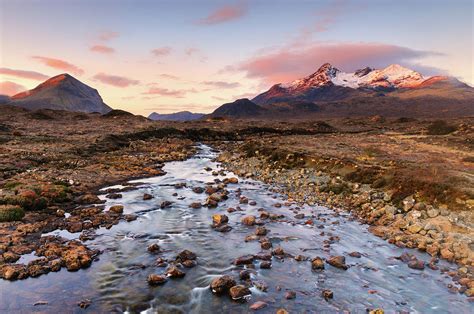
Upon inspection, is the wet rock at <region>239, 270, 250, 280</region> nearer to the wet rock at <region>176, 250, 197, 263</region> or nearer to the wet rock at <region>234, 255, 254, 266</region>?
the wet rock at <region>234, 255, 254, 266</region>

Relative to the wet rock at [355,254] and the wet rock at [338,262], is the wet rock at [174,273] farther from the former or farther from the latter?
the wet rock at [355,254]

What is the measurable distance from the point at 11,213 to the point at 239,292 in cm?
1527

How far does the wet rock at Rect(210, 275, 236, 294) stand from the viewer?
1319cm

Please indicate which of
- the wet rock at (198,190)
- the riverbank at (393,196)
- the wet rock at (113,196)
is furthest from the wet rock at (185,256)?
the wet rock at (198,190)

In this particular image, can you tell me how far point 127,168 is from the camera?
3803 cm

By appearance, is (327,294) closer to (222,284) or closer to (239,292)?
(239,292)

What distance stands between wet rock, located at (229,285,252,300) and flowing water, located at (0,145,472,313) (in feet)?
0.98

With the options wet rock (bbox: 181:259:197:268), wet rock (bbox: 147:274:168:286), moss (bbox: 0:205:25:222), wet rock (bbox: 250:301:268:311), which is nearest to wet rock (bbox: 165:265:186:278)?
wet rock (bbox: 147:274:168:286)

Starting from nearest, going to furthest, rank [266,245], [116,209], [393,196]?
[266,245] < [116,209] < [393,196]

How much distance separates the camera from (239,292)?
1280 cm

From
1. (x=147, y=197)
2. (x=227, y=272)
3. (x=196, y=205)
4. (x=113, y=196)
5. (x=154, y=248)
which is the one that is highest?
(x=113, y=196)

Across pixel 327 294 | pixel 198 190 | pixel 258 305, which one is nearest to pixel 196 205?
pixel 198 190

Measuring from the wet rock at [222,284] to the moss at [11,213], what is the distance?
44.7 feet

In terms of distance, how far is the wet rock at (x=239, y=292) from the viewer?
41.8 feet
